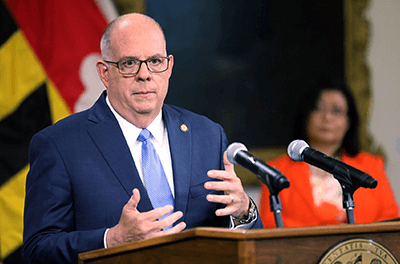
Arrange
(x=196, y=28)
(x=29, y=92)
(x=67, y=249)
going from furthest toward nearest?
(x=196, y=28)
(x=29, y=92)
(x=67, y=249)

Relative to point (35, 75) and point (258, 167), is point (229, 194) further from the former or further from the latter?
point (35, 75)

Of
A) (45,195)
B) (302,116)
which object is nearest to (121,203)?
(45,195)

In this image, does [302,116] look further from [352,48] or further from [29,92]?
[29,92]

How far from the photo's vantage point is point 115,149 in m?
1.61

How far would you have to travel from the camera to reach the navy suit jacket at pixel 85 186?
4.84 ft

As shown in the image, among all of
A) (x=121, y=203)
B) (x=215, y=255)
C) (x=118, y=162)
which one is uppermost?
(x=118, y=162)

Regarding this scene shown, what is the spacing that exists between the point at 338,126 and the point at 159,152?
1602 millimetres

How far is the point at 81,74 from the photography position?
2.95 metres

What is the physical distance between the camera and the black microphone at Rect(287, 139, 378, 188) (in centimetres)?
118

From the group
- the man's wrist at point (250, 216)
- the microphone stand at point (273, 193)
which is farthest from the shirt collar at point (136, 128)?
the microphone stand at point (273, 193)

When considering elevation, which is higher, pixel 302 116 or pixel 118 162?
pixel 302 116

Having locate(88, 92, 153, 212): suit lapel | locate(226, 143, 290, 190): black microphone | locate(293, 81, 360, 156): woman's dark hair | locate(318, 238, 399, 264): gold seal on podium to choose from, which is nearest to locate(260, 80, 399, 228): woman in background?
locate(293, 81, 360, 156): woman's dark hair

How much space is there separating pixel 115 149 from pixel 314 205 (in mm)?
1542

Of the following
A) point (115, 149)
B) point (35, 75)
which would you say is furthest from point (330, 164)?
point (35, 75)
